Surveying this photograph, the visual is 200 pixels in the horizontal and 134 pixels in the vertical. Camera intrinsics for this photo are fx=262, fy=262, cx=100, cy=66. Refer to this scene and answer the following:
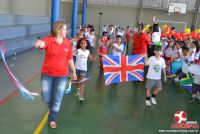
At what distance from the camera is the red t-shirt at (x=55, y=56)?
3.77m

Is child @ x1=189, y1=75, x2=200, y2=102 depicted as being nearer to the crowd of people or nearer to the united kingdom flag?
the crowd of people

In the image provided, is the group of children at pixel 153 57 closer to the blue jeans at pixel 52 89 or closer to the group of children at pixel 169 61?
the group of children at pixel 169 61

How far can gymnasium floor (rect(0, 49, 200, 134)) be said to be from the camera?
434 centimetres

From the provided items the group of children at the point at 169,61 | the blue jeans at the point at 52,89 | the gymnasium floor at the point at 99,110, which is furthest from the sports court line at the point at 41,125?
the group of children at the point at 169,61

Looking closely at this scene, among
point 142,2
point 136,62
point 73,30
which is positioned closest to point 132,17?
point 142,2

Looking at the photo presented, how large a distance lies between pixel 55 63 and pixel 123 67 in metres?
3.20

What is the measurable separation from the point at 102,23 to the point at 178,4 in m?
7.73

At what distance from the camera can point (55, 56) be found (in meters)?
3.81

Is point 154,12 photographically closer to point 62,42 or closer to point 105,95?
point 105,95

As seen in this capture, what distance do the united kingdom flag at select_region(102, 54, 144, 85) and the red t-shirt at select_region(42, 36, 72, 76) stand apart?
283 cm

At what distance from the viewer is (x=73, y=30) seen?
620 inches

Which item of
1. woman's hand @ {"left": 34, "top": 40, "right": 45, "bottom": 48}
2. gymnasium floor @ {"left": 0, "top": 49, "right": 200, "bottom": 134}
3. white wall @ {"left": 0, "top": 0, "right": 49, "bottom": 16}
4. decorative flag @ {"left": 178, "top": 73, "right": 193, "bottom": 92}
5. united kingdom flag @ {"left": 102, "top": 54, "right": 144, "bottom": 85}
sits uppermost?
white wall @ {"left": 0, "top": 0, "right": 49, "bottom": 16}

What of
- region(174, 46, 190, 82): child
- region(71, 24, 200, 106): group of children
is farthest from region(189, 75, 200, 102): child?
region(174, 46, 190, 82): child

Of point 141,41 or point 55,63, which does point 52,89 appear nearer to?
point 55,63
